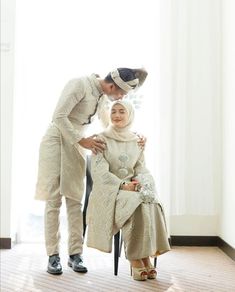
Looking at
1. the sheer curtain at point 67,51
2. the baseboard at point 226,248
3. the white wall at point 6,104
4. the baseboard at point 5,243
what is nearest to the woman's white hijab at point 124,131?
the sheer curtain at point 67,51

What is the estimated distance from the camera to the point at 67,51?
127 inches

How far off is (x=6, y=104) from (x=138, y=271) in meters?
1.60

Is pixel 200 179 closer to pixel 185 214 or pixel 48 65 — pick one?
pixel 185 214

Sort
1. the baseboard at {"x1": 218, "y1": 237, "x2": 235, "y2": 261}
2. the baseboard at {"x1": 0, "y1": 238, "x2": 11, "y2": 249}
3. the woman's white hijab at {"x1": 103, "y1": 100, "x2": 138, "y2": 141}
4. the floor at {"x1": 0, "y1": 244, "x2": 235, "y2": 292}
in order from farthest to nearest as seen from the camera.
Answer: the baseboard at {"x1": 0, "y1": 238, "x2": 11, "y2": 249}, the baseboard at {"x1": 218, "y1": 237, "x2": 235, "y2": 261}, the woman's white hijab at {"x1": 103, "y1": 100, "x2": 138, "y2": 141}, the floor at {"x1": 0, "y1": 244, "x2": 235, "y2": 292}

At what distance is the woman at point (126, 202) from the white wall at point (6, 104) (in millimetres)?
904

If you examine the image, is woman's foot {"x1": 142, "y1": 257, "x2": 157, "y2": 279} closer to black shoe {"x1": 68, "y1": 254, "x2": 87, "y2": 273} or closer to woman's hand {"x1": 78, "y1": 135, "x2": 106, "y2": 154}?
black shoe {"x1": 68, "y1": 254, "x2": 87, "y2": 273}

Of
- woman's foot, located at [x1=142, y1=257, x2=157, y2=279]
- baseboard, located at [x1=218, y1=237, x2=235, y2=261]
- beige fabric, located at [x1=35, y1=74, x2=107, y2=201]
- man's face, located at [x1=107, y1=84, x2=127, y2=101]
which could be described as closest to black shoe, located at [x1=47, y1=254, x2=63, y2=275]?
beige fabric, located at [x1=35, y1=74, x2=107, y2=201]

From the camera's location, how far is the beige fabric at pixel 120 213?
2.20m

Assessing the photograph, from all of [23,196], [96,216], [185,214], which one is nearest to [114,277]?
[96,216]

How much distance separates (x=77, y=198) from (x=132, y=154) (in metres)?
0.43

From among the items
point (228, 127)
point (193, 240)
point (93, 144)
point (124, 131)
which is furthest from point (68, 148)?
point (193, 240)

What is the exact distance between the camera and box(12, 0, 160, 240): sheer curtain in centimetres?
322

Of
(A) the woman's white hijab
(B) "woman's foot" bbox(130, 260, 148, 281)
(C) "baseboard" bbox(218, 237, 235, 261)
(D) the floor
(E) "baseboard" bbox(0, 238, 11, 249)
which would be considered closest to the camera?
(D) the floor

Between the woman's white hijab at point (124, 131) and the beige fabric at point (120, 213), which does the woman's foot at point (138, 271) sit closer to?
the beige fabric at point (120, 213)
